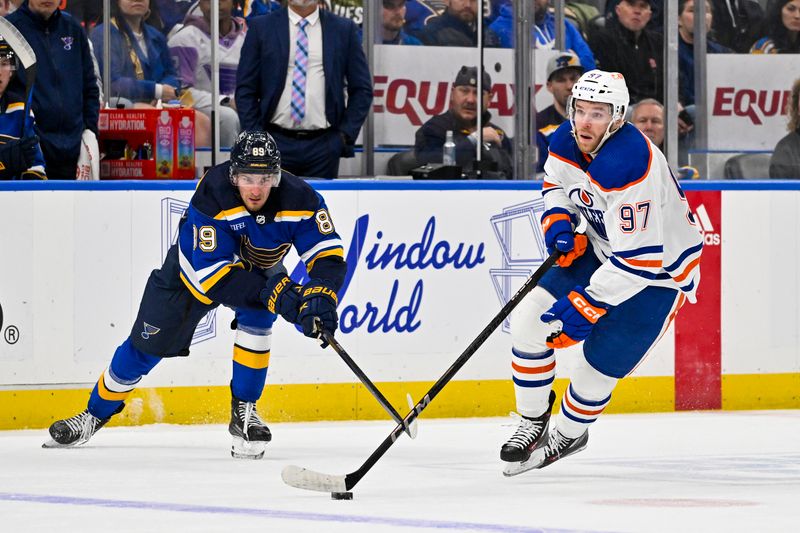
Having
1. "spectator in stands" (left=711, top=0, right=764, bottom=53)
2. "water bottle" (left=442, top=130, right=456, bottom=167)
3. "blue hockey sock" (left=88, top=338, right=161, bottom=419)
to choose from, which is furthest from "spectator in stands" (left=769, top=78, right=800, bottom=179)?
"blue hockey sock" (left=88, top=338, right=161, bottom=419)

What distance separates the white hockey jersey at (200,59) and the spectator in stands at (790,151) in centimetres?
243

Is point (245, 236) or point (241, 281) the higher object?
point (245, 236)

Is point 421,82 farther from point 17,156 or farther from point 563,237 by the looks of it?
point 563,237

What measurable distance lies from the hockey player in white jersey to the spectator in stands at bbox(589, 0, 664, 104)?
2.16 meters

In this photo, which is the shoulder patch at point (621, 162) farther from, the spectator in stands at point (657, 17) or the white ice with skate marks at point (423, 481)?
the spectator in stands at point (657, 17)

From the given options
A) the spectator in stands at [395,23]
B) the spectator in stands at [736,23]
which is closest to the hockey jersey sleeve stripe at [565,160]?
the spectator in stands at [395,23]

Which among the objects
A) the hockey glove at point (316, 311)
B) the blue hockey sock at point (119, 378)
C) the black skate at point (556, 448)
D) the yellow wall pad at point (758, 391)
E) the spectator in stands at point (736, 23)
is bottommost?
the yellow wall pad at point (758, 391)

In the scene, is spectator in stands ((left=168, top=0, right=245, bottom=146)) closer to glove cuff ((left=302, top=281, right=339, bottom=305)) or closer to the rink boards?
the rink boards

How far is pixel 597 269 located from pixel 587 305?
26 centimetres

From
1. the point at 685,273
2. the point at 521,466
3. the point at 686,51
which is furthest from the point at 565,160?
the point at 686,51

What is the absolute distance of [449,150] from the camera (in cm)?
650

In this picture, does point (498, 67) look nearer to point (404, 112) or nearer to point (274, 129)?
point (404, 112)

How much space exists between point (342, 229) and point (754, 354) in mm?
1749

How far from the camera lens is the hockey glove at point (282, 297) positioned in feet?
14.8
